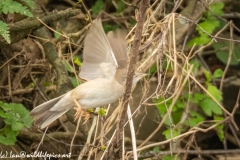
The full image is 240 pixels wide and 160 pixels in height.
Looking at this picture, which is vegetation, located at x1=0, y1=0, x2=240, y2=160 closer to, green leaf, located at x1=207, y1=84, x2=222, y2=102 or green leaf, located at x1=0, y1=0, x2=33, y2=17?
green leaf, located at x1=207, y1=84, x2=222, y2=102

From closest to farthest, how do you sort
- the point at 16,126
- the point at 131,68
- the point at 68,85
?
the point at 131,68
the point at 16,126
the point at 68,85

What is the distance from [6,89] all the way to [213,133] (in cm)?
217

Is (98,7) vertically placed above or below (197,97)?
above

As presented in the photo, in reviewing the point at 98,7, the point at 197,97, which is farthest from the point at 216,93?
the point at 98,7

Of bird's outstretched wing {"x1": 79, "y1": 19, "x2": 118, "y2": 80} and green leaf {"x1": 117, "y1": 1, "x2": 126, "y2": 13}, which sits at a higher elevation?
bird's outstretched wing {"x1": 79, "y1": 19, "x2": 118, "y2": 80}

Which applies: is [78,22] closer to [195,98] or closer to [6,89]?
[6,89]

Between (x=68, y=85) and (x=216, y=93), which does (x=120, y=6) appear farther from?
(x=216, y=93)

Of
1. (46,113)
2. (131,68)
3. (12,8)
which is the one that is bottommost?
(46,113)

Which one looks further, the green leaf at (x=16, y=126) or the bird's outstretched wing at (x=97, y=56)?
the green leaf at (x=16, y=126)

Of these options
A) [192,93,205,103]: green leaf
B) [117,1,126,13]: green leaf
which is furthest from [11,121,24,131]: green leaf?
[117,1,126,13]: green leaf

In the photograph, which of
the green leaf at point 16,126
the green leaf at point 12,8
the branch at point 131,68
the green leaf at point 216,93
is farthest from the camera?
the green leaf at point 216,93

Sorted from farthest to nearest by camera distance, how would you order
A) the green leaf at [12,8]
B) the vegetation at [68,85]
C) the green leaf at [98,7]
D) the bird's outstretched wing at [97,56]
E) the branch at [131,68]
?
the green leaf at [98,7]
the vegetation at [68,85]
the green leaf at [12,8]
the bird's outstretched wing at [97,56]
the branch at [131,68]

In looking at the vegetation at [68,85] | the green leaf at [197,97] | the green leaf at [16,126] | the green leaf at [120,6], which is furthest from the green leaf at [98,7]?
the green leaf at [16,126]

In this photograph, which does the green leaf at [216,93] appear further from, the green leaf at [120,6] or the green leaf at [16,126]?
the green leaf at [16,126]
